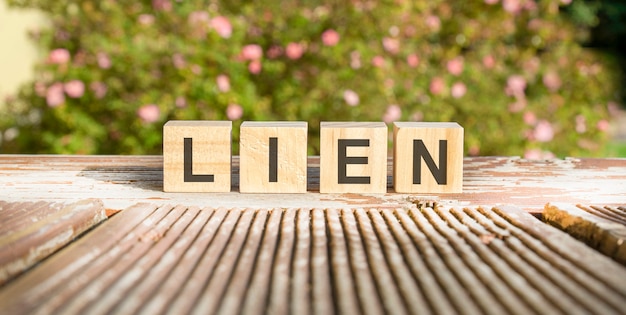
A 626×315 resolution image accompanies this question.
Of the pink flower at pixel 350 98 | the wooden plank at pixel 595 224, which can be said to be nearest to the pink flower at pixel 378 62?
the pink flower at pixel 350 98

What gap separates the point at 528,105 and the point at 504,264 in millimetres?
3135

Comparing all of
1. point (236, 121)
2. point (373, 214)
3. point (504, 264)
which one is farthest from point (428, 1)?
point (504, 264)

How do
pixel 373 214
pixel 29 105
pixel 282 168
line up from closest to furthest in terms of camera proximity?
pixel 373 214, pixel 282 168, pixel 29 105

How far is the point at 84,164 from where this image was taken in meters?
1.52

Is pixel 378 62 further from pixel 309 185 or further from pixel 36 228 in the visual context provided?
pixel 36 228

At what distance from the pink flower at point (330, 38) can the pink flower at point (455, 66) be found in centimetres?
69

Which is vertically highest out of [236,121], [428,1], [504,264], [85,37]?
[428,1]

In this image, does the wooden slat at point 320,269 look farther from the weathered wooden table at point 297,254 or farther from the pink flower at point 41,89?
the pink flower at point 41,89

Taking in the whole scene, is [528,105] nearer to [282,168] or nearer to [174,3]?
[174,3]

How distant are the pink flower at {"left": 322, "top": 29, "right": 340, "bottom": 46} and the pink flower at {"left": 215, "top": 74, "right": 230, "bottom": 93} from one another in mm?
482

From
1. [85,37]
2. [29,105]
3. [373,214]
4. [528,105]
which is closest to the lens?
[373,214]

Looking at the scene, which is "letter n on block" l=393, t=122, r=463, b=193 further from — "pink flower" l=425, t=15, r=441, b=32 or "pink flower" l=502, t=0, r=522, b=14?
"pink flower" l=502, t=0, r=522, b=14

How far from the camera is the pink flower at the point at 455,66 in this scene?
3439 millimetres

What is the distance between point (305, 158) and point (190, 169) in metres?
0.21
